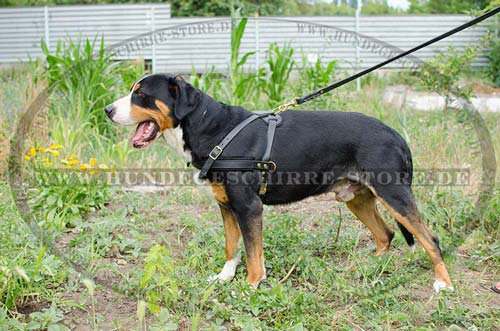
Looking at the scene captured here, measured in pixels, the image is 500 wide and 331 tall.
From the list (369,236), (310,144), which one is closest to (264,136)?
(310,144)

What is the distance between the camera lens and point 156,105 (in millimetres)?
3549

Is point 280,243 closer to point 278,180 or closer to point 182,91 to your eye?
point 278,180

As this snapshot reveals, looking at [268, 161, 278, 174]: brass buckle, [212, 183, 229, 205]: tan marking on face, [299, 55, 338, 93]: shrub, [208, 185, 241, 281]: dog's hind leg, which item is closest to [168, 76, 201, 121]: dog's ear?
[212, 183, 229, 205]: tan marking on face

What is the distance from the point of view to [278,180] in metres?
3.75

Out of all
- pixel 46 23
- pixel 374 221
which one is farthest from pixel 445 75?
→ pixel 46 23

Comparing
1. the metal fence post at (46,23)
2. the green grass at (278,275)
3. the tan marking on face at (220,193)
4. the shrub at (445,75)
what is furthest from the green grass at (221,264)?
the metal fence post at (46,23)

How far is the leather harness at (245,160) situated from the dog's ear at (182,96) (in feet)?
1.05

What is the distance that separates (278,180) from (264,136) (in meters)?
0.34

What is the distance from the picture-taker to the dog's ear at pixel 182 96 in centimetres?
350

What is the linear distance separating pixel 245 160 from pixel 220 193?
30 cm

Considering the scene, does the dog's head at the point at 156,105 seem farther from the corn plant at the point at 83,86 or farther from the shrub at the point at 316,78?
the shrub at the point at 316,78

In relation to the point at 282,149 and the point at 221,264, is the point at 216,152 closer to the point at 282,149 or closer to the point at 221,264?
the point at 282,149

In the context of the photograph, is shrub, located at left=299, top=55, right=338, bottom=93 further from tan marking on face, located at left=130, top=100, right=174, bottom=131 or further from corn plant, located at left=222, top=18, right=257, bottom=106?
tan marking on face, located at left=130, top=100, right=174, bottom=131

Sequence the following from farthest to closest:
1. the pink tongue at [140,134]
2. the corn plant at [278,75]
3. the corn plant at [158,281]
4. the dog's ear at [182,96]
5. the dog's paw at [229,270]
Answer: the corn plant at [278,75], the dog's paw at [229,270], the pink tongue at [140,134], the dog's ear at [182,96], the corn plant at [158,281]
